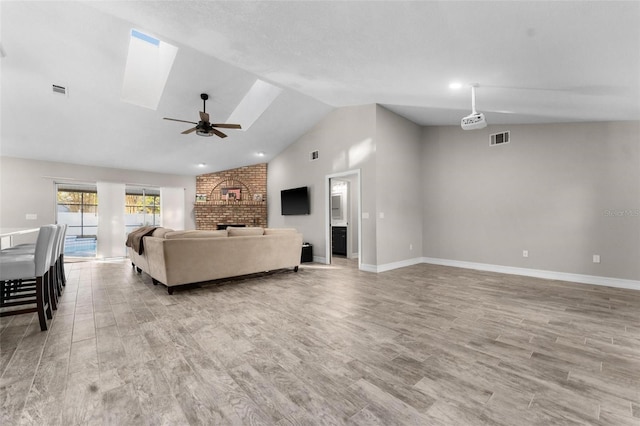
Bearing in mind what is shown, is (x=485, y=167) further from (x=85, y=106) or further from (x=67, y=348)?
(x=85, y=106)

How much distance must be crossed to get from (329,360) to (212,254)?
2.74 metres

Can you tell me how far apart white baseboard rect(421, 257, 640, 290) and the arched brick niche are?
16.8ft

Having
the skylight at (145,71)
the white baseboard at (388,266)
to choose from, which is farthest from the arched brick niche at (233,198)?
the white baseboard at (388,266)

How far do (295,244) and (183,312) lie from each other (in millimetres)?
2479

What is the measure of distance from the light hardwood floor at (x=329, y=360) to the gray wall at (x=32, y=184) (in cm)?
463

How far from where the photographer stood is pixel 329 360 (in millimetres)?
1961

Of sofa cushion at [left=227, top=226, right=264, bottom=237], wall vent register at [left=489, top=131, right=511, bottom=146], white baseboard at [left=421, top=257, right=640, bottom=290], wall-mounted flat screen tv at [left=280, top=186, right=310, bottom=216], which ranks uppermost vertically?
wall vent register at [left=489, top=131, right=511, bottom=146]

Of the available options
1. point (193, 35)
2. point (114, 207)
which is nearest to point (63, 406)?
point (193, 35)

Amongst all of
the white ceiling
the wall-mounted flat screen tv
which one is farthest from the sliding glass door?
the wall-mounted flat screen tv

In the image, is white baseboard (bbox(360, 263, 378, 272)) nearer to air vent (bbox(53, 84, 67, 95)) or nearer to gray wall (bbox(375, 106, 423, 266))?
gray wall (bbox(375, 106, 423, 266))

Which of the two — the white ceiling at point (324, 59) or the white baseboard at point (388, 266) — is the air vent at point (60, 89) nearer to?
the white ceiling at point (324, 59)

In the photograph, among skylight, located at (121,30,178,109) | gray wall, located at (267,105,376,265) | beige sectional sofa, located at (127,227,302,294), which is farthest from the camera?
gray wall, located at (267,105,376,265)

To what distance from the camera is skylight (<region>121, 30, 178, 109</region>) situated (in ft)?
13.8

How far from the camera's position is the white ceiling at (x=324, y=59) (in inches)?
89.3
